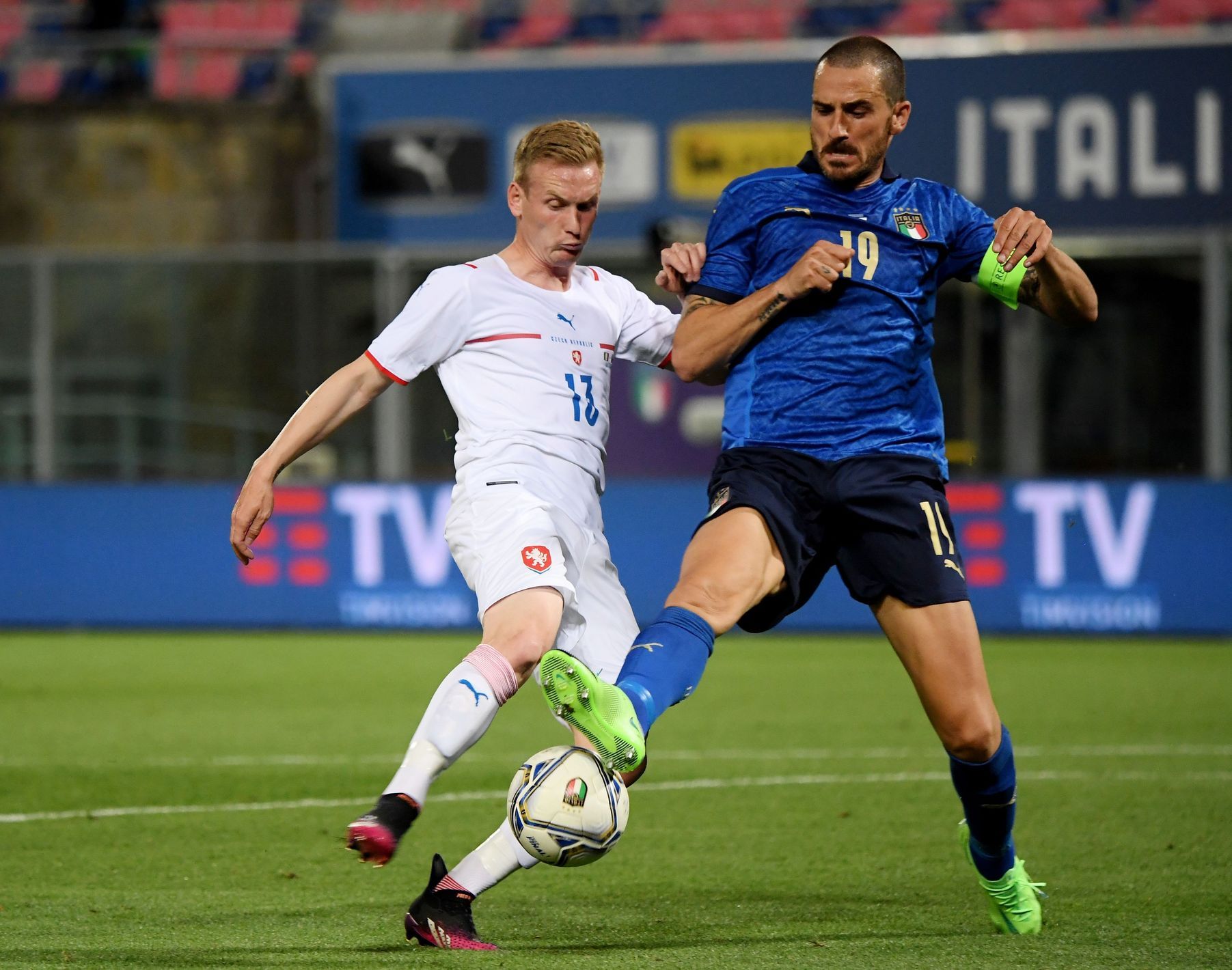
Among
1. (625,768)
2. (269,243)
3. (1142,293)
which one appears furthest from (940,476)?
(269,243)

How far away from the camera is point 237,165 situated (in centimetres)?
2008

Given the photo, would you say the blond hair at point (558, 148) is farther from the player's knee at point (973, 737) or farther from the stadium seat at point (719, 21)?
the stadium seat at point (719, 21)

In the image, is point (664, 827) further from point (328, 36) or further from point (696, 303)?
point (328, 36)

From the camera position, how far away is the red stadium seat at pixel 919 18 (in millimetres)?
19062

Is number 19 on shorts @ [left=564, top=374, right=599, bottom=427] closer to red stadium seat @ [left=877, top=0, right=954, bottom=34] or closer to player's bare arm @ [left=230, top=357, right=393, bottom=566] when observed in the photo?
player's bare arm @ [left=230, top=357, right=393, bottom=566]

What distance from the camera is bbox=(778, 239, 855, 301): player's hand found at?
13.6ft

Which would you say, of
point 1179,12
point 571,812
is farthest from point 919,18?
point 571,812

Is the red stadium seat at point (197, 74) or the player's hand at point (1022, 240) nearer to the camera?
the player's hand at point (1022, 240)

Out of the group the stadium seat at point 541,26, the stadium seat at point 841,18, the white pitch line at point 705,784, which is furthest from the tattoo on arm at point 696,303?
the stadium seat at point 541,26

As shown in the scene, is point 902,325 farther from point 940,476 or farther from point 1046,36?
point 1046,36

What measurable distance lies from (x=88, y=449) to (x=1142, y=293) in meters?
9.56

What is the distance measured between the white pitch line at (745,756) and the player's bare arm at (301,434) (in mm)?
3601

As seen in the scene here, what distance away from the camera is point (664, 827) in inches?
249

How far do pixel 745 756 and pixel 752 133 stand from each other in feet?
37.4
